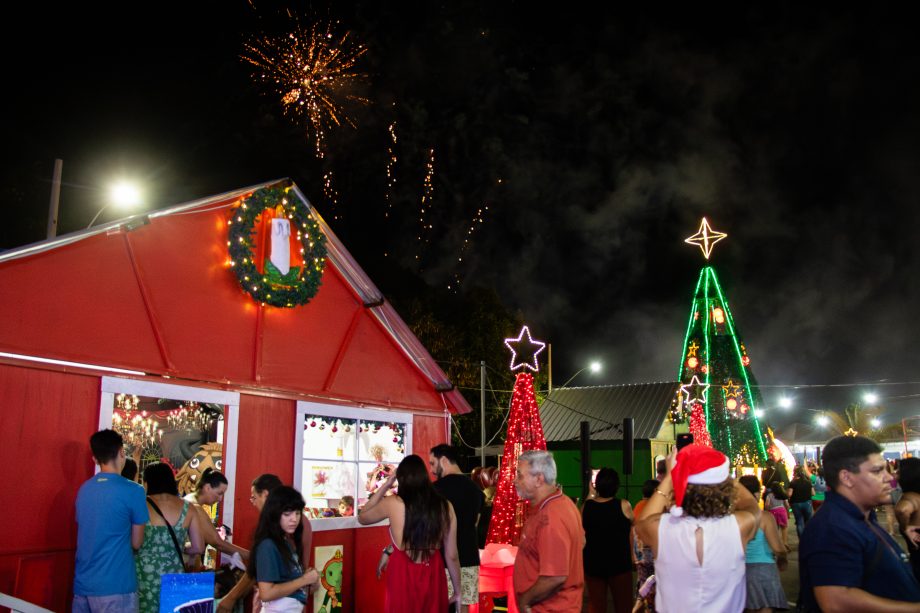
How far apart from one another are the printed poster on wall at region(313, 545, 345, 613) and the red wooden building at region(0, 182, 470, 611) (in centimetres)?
13

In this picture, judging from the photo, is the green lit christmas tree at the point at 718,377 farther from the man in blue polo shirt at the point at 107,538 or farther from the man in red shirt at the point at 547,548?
the man in blue polo shirt at the point at 107,538

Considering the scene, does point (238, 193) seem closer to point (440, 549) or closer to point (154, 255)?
point (154, 255)

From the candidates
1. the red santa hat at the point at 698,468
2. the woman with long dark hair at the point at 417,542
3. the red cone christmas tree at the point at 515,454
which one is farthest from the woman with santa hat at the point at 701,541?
the red cone christmas tree at the point at 515,454

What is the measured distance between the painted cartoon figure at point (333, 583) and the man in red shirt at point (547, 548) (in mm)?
4616

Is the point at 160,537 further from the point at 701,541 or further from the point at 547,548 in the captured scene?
the point at 701,541

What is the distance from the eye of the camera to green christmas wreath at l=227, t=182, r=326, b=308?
8.05 m

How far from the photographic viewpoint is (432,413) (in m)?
10.5

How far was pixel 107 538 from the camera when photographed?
17.9ft

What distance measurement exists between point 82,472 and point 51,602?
105 centimetres

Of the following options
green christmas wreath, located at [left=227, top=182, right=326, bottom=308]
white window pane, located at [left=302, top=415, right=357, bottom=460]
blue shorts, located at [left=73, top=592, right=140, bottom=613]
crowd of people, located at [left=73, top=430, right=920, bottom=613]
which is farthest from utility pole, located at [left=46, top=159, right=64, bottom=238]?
blue shorts, located at [left=73, top=592, right=140, bottom=613]

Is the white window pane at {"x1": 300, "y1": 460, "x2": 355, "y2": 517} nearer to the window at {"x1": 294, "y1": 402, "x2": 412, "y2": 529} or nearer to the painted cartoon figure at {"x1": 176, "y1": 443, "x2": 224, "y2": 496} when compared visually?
the window at {"x1": 294, "y1": 402, "x2": 412, "y2": 529}

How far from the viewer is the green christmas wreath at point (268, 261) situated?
8047 mm

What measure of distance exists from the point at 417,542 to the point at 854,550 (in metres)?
3.17

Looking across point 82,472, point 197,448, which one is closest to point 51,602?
point 82,472
